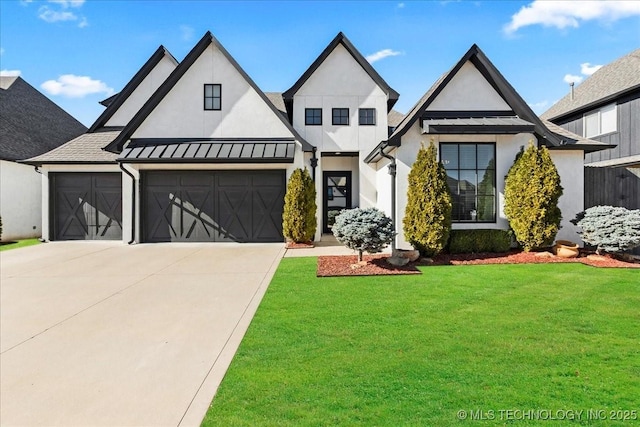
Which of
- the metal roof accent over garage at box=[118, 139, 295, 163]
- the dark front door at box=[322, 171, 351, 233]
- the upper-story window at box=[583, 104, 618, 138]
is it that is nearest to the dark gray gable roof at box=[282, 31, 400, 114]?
the metal roof accent over garage at box=[118, 139, 295, 163]

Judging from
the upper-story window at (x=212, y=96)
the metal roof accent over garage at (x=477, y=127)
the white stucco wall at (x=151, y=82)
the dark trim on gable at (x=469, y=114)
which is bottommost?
the metal roof accent over garage at (x=477, y=127)

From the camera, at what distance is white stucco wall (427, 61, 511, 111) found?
11.1 meters

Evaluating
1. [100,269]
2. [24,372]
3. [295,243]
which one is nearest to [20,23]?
[100,269]

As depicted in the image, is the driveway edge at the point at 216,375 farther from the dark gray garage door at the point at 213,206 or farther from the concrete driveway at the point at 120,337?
the dark gray garage door at the point at 213,206

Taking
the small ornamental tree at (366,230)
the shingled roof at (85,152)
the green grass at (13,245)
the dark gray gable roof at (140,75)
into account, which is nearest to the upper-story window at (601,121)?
the small ornamental tree at (366,230)

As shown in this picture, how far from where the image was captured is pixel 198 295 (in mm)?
6672

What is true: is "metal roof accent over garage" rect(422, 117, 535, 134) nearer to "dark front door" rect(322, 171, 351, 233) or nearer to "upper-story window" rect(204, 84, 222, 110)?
"dark front door" rect(322, 171, 351, 233)

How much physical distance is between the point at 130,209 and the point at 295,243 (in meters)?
6.74

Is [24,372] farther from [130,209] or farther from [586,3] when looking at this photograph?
[586,3]

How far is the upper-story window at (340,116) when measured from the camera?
1438cm

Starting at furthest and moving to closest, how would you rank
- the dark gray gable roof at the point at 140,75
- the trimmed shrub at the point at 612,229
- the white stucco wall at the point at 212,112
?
the dark gray gable roof at the point at 140,75 → the white stucco wall at the point at 212,112 → the trimmed shrub at the point at 612,229

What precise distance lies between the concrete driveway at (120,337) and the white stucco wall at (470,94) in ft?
25.3

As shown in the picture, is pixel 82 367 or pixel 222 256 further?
pixel 222 256

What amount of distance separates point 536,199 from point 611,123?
10.8 meters
